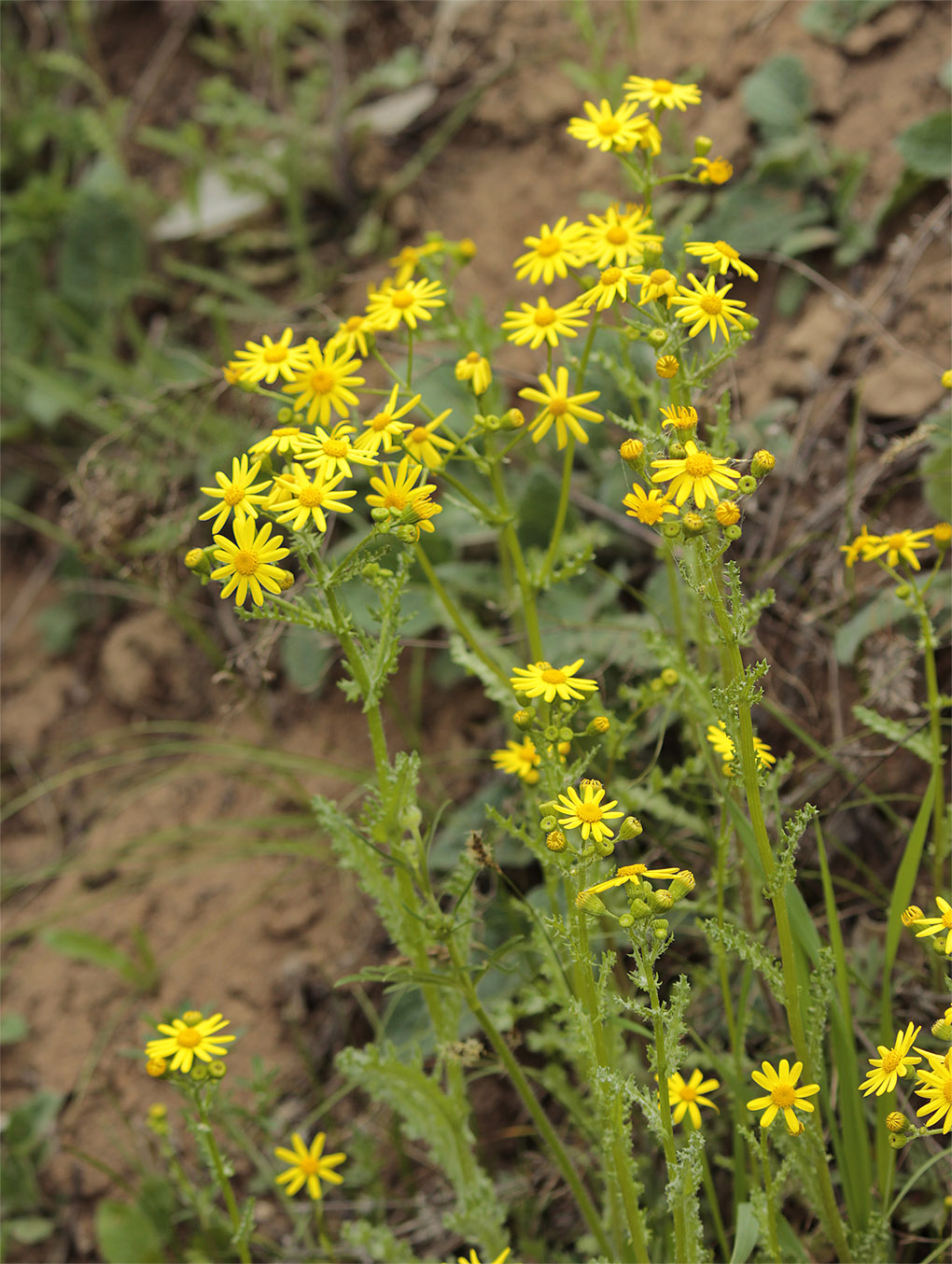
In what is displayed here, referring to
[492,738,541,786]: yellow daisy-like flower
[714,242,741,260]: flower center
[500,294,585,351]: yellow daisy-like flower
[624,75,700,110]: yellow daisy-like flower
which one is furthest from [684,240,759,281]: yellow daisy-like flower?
[492,738,541,786]: yellow daisy-like flower

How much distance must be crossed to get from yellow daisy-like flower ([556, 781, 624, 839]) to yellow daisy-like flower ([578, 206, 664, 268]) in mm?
949

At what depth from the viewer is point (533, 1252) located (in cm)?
236

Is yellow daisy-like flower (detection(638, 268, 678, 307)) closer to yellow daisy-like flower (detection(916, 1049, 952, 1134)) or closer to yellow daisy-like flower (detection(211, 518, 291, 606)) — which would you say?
yellow daisy-like flower (detection(211, 518, 291, 606))

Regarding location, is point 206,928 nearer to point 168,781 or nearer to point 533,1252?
point 168,781

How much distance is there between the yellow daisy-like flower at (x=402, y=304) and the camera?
214 cm

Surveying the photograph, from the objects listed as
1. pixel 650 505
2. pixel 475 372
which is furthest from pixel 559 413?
pixel 650 505

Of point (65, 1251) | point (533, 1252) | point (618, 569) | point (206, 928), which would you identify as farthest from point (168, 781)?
point (533, 1252)

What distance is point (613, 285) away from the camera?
6.12 feet

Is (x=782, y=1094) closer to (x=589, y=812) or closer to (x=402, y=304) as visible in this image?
(x=589, y=812)

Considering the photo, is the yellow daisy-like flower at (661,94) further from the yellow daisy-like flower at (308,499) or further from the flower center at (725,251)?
the yellow daisy-like flower at (308,499)

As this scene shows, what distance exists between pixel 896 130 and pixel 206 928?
319cm

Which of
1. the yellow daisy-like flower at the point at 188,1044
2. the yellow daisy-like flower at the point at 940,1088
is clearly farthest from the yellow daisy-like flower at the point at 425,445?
the yellow daisy-like flower at the point at 940,1088

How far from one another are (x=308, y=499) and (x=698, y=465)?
2.00 feet

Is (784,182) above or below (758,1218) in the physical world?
above
